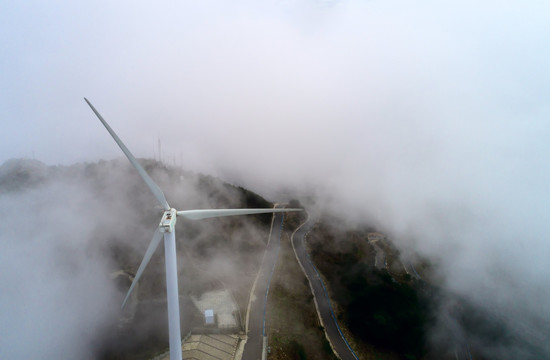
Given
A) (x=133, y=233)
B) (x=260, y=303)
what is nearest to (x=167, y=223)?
(x=260, y=303)

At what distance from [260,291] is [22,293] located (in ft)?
64.2

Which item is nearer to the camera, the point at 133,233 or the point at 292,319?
the point at 292,319

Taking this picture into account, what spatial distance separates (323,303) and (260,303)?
521 centimetres

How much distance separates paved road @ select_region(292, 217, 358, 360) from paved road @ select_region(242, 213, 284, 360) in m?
2.29

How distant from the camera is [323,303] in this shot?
76.7 feet

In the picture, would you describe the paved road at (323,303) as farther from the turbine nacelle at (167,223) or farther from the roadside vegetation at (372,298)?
the turbine nacelle at (167,223)

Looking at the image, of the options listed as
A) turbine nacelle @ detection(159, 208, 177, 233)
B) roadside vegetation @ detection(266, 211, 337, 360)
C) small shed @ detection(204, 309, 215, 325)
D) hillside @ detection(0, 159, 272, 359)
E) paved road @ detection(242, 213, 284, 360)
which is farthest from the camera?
hillside @ detection(0, 159, 272, 359)

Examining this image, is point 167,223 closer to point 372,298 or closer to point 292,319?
point 292,319

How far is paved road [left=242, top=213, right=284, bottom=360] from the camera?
745 inches

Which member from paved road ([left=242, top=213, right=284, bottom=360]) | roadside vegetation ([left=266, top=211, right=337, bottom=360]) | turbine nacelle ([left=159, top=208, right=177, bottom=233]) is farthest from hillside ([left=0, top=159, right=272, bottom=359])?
turbine nacelle ([left=159, top=208, right=177, bottom=233])

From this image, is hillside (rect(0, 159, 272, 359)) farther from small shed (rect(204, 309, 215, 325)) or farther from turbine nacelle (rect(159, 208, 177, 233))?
turbine nacelle (rect(159, 208, 177, 233))

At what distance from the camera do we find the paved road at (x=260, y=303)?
745 inches

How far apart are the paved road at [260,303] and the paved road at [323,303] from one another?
7.51ft

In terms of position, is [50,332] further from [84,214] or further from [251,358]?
[251,358]
